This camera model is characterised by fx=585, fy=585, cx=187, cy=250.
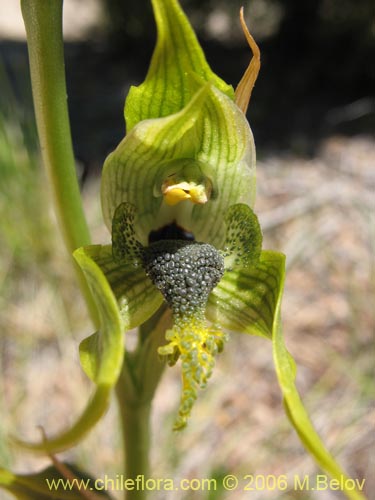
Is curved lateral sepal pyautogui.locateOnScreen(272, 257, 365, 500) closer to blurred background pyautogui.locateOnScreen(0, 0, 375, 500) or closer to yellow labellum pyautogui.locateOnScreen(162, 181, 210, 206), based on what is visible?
yellow labellum pyautogui.locateOnScreen(162, 181, 210, 206)

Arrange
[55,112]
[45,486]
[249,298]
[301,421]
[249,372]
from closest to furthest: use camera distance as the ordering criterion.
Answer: [301,421]
[55,112]
[249,298]
[45,486]
[249,372]

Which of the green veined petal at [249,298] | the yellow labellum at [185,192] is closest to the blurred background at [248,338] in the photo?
the green veined petal at [249,298]

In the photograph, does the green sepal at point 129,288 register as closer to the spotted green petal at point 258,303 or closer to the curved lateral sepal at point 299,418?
the spotted green petal at point 258,303

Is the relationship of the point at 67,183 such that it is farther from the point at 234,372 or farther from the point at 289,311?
the point at 289,311

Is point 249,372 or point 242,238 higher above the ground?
point 242,238

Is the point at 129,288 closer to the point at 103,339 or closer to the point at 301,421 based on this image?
the point at 103,339

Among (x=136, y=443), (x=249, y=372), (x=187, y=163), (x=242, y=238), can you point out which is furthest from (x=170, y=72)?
(x=249, y=372)
